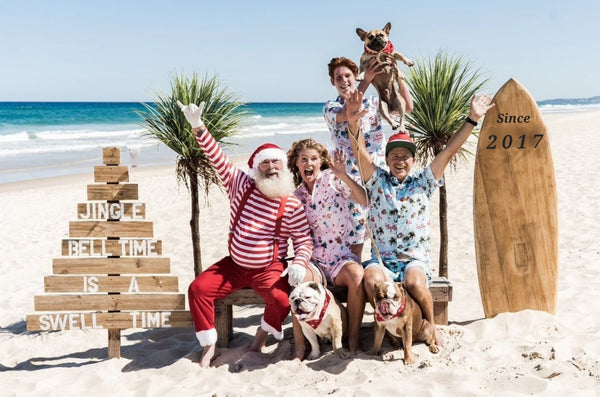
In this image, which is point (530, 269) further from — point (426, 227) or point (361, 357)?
point (361, 357)

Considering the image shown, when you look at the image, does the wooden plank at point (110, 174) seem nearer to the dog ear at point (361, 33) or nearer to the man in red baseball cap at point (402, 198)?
the man in red baseball cap at point (402, 198)

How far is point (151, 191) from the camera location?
12.7m

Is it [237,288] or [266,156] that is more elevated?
[266,156]

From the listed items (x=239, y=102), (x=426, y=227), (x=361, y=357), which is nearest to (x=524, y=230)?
(x=426, y=227)

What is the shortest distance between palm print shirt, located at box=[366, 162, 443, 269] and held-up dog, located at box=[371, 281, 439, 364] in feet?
1.21

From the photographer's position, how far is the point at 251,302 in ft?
14.6

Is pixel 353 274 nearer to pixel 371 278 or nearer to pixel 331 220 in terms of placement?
pixel 371 278

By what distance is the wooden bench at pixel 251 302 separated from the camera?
4.32m

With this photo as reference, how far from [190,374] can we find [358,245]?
162cm

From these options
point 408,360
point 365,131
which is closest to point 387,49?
point 365,131

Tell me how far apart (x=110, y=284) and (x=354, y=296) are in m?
2.00

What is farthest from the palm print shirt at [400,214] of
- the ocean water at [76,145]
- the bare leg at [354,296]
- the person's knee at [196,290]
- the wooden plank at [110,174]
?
the wooden plank at [110,174]

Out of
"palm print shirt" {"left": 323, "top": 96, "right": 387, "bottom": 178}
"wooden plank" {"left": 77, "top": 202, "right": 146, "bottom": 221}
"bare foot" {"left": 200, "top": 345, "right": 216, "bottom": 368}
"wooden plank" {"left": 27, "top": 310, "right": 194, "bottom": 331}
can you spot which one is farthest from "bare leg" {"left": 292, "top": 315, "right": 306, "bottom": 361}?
"wooden plank" {"left": 77, "top": 202, "right": 146, "bottom": 221}

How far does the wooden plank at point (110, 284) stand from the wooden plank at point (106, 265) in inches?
2.0
